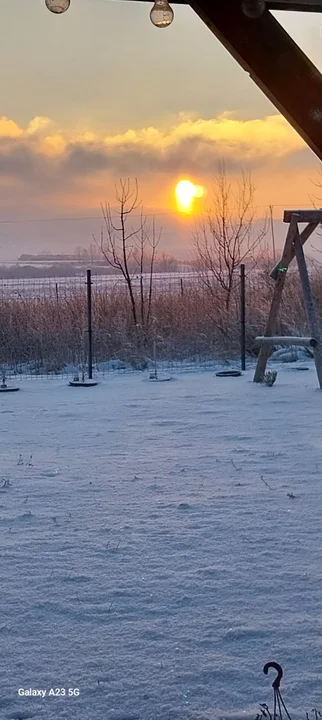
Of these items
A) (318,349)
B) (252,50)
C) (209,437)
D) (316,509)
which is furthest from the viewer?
(318,349)

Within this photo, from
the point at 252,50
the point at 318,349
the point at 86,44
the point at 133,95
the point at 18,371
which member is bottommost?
the point at 18,371

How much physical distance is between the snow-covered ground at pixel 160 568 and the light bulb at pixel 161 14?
84.4 inches

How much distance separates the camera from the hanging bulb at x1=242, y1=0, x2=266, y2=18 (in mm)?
2342

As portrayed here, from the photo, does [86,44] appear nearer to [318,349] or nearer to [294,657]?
[294,657]

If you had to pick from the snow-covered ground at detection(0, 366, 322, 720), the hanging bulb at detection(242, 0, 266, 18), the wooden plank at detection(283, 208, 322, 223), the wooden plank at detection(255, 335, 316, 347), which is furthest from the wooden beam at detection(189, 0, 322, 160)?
the wooden plank at detection(283, 208, 322, 223)

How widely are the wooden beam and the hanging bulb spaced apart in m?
0.02

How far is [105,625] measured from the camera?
276cm

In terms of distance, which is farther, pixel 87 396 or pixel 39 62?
pixel 87 396

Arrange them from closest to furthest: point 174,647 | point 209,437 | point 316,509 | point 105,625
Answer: point 174,647 → point 105,625 → point 316,509 → point 209,437

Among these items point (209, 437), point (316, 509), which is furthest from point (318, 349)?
point (316, 509)

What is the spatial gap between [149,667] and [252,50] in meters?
2.08

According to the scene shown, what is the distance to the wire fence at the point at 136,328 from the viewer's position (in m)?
11.0

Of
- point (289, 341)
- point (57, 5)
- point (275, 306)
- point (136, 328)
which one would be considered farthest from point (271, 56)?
point (136, 328)

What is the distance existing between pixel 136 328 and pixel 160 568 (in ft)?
28.7
